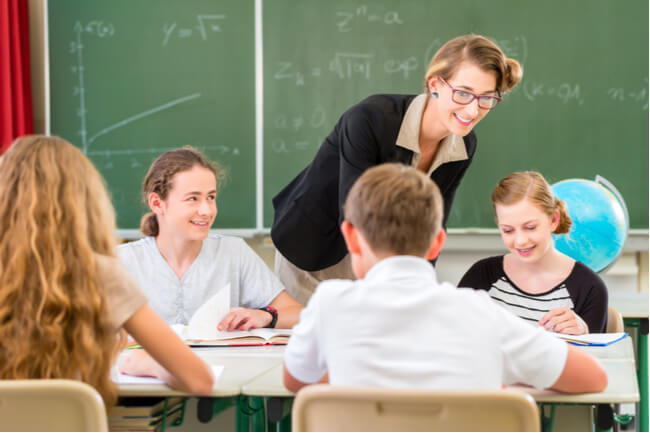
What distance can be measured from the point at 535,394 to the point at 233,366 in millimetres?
683

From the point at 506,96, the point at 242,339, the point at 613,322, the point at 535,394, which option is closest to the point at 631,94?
the point at 506,96

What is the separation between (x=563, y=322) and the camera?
78.4 inches

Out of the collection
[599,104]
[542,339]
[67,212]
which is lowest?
[542,339]

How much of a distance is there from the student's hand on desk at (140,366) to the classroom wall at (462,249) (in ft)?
7.84

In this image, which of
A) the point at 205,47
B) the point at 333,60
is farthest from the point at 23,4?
the point at 333,60

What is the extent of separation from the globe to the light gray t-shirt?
3.84 ft

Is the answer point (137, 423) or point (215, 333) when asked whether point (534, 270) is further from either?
point (137, 423)

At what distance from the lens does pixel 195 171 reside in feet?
7.73

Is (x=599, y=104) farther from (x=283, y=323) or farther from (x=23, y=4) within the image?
(x=23, y=4)

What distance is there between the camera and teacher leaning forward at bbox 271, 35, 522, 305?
6.42 ft

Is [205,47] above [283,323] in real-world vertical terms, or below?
above

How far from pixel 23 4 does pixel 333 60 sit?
181 cm

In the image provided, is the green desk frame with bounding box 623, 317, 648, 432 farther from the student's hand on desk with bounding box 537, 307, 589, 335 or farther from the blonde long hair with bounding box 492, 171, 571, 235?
the student's hand on desk with bounding box 537, 307, 589, 335

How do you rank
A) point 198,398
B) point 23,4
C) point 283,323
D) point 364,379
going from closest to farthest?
point 364,379
point 198,398
point 283,323
point 23,4
